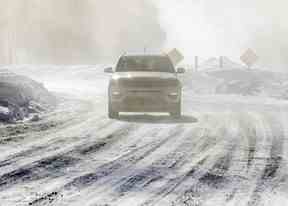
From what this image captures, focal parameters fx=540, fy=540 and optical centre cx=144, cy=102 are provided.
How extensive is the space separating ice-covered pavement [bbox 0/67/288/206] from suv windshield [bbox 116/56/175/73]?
2335mm

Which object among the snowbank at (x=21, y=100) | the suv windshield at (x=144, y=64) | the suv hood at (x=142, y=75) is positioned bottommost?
the snowbank at (x=21, y=100)

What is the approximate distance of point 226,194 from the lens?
5.83 metres

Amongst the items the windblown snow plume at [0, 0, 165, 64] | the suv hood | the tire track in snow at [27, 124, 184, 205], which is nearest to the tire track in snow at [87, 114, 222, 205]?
the tire track in snow at [27, 124, 184, 205]

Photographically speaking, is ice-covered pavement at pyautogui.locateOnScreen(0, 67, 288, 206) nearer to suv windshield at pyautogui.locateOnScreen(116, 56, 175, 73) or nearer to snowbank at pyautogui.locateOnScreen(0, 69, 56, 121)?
snowbank at pyautogui.locateOnScreen(0, 69, 56, 121)

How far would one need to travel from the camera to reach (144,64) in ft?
50.8

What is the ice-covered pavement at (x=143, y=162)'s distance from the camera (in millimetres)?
5660

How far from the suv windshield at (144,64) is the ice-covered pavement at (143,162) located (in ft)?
7.66

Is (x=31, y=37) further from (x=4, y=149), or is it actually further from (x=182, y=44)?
(x=4, y=149)

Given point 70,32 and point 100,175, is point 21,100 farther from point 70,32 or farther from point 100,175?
point 70,32

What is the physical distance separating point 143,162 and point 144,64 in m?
8.07

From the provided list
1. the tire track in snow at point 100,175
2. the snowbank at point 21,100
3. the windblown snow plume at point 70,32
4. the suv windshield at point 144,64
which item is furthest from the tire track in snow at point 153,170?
the windblown snow plume at point 70,32

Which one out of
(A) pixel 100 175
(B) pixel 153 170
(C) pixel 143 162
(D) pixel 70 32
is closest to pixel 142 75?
(C) pixel 143 162

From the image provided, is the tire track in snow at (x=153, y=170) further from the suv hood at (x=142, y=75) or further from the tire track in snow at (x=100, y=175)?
the suv hood at (x=142, y=75)

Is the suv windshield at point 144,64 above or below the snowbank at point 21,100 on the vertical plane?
above
